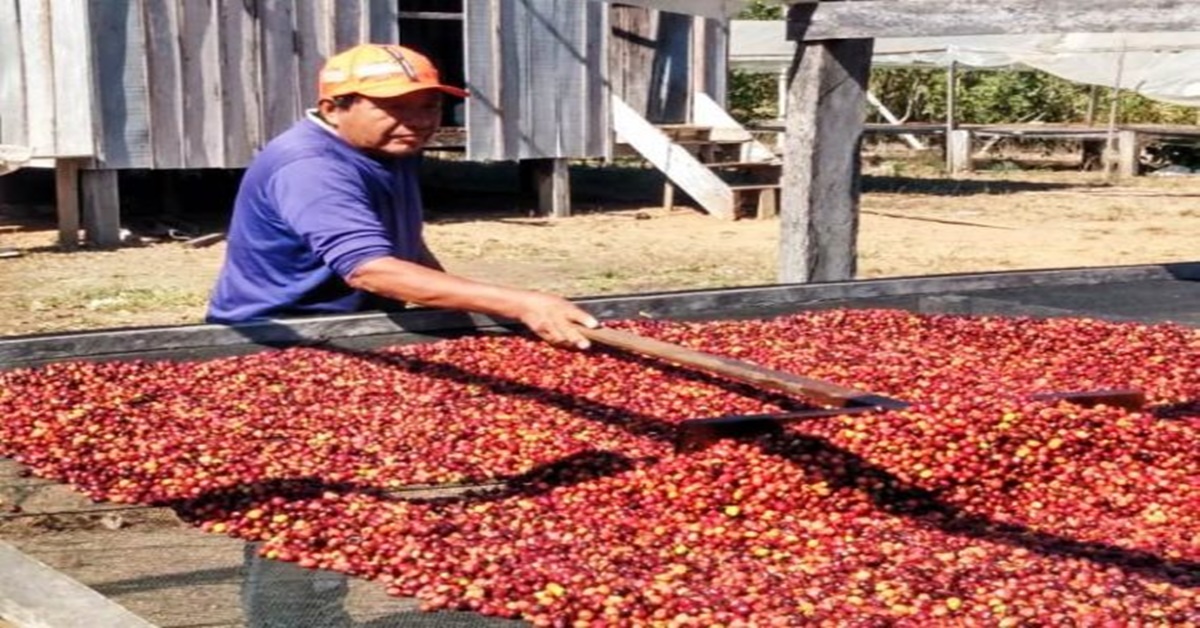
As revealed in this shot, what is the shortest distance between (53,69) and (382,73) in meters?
8.07

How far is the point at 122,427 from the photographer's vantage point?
164 inches

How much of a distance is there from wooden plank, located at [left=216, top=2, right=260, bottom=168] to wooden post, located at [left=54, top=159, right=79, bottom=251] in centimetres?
110

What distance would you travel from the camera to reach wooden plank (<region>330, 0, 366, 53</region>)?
12.8 meters

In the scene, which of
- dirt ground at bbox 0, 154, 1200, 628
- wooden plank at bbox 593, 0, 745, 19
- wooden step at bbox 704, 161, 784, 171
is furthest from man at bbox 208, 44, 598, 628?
wooden step at bbox 704, 161, 784, 171

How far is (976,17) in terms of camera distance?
639 centimetres

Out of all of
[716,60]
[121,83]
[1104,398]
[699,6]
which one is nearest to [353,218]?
[1104,398]

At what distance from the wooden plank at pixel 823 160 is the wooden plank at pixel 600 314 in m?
0.72

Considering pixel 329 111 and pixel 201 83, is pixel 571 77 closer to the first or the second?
pixel 201 83

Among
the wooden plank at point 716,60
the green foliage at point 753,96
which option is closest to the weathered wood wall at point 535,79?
the wooden plank at point 716,60

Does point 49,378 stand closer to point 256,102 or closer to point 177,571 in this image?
point 177,571

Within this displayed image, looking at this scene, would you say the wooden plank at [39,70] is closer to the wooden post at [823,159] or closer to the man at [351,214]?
the wooden post at [823,159]

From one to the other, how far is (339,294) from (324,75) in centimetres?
79

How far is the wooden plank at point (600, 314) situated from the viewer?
4.86 m

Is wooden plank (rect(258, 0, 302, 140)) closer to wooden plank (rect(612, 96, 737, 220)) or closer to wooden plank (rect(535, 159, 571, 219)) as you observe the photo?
wooden plank (rect(535, 159, 571, 219))
